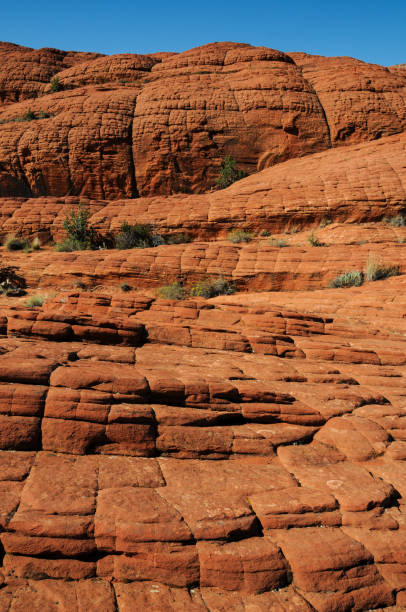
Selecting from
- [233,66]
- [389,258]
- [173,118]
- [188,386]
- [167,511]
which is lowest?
[167,511]

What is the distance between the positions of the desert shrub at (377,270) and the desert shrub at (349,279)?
0.30 m

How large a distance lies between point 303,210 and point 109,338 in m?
13.4

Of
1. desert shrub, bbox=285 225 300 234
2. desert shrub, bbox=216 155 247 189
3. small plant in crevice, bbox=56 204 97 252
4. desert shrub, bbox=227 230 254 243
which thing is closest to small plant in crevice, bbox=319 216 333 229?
desert shrub, bbox=285 225 300 234

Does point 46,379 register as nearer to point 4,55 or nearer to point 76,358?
point 76,358

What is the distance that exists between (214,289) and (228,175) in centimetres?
1283

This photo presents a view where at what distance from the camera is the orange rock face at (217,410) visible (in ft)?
→ 12.2

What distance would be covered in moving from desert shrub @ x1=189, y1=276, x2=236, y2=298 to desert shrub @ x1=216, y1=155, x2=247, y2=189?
1218 centimetres

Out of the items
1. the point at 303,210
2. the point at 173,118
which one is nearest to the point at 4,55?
the point at 173,118

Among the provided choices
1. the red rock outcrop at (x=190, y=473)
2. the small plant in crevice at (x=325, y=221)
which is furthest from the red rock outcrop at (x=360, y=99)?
the red rock outcrop at (x=190, y=473)

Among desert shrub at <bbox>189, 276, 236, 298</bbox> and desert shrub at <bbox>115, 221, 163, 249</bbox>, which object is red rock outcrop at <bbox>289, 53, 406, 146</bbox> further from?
desert shrub at <bbox>189, 276, 236, 298</bbox>

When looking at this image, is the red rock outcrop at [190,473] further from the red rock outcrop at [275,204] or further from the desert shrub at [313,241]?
the red rock outcrop at [275,204]

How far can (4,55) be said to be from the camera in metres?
34.3

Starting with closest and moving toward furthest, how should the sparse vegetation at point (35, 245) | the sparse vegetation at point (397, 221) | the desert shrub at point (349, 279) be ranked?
the desert shrub at point (349, 279) → the sparse vegetation at point (397, 221) → the sparse vegetation at point (35, 245)

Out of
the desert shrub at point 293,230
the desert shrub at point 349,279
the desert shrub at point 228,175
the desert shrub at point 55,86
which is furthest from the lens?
the desert shrub at point 55,86
